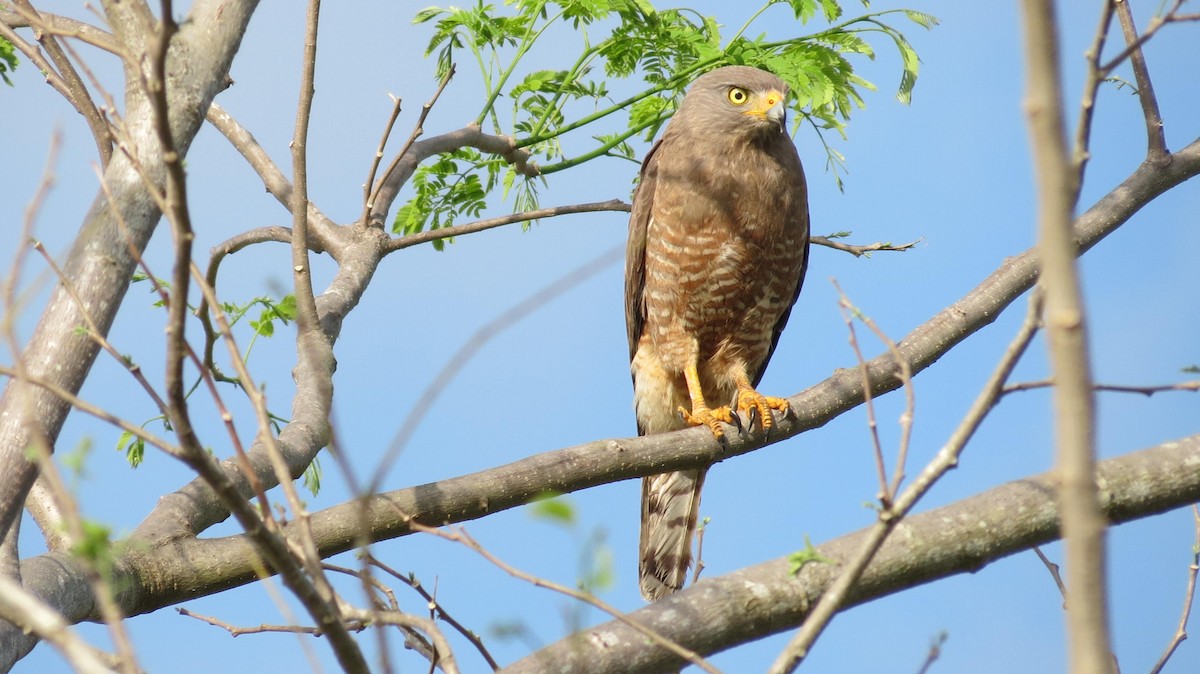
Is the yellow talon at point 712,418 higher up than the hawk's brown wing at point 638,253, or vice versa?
the hawk's brown wing at point 638,253

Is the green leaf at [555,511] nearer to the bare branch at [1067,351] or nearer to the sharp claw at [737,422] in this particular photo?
the bare branch at [1067,351]

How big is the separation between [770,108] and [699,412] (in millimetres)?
1545

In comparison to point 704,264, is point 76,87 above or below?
below

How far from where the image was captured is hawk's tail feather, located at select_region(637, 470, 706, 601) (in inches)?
221

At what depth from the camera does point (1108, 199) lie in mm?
4578

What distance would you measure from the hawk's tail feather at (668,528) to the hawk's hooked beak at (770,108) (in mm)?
1882

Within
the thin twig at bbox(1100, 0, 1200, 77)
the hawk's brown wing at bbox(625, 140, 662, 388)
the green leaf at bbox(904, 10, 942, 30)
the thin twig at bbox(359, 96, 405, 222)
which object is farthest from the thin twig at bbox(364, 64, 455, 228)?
the thin twig at bbox(1100, 0, 1200, 77)

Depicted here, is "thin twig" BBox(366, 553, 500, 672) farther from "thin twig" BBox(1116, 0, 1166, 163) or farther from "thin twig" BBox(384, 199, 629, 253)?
"thin twig" BBox(1116, 0, 1166, 163)

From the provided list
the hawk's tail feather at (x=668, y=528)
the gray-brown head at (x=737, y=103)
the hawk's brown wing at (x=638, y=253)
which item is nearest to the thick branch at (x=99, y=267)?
the hawk's brown wing at (x=638, y=253)

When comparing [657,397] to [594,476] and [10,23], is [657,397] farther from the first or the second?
[10,23]

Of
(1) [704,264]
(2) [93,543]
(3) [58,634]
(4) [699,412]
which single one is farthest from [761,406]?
(3) [58,634]

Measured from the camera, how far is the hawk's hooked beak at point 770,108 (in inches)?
204

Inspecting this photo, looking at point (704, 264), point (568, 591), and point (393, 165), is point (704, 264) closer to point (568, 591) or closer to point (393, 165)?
point (393, 165)

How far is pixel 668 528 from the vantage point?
5715 mm
